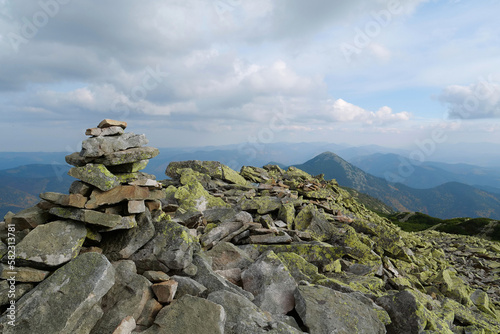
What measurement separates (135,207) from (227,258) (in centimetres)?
509

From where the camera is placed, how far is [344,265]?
50.0 feet

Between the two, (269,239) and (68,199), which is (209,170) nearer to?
(269,239)

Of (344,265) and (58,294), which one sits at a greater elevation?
(58,294)

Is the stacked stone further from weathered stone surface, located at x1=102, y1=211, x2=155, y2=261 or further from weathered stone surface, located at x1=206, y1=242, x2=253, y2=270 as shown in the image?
weathered stone surface, located at x1=206, y1=242, x2=253, y2=270

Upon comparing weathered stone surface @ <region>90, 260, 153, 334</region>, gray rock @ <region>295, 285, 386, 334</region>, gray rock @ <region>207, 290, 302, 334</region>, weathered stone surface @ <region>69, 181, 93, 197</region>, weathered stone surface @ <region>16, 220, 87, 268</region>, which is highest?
weathered stone surface @ <region>69, 181, 93, 197</region>

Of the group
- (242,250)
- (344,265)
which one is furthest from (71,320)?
(344,265)

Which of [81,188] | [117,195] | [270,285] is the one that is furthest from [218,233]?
[81,188]

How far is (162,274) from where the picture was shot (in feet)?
30.4

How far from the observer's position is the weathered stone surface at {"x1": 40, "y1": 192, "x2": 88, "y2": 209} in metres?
9.72

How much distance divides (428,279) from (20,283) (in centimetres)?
2384

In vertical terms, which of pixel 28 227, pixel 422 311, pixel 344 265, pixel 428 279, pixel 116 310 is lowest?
pixel 428 279

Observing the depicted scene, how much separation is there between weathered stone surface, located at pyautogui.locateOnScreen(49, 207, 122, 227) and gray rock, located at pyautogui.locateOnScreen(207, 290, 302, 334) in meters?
4.97

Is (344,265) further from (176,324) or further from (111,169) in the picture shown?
(111,169)

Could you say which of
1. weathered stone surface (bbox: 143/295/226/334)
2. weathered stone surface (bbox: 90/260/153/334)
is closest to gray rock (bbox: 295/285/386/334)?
weathered stone surface (bbox: 143/295/226/334)
